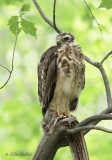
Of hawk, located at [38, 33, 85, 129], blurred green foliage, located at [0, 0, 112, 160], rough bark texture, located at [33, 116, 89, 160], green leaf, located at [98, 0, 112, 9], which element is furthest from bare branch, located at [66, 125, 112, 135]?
blurred green foliage, located at [0, 0, 112, 160]

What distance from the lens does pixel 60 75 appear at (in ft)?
11.3

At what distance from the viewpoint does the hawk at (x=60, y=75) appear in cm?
343

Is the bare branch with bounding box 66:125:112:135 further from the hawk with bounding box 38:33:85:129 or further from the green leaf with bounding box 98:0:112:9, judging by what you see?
the green leaf with bounding box 98:0:112:9

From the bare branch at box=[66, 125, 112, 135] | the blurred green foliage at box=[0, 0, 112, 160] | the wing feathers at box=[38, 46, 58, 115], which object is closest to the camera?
the bare branch at box=[66, 125, 112, 135]

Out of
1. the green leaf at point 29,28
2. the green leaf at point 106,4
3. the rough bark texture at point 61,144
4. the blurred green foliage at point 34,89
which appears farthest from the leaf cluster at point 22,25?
the blurred green foliage at point 34,89

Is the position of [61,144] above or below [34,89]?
below

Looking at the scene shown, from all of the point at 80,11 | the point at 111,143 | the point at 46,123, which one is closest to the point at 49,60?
the point at 46,123

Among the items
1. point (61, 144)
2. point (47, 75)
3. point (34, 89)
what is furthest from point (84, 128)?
point (34, 89)

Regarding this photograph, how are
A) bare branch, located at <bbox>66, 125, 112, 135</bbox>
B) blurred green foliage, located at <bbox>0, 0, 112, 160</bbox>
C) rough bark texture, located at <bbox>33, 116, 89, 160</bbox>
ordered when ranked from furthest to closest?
blurred green foliage, located at <bbox>0, 0, 112, 160</bbox> < rough bark texture, located at <bbox>33, 116, 89, 160</bbox> < bare branch, located at <bbox>66, 125, 112, 135</bbox>

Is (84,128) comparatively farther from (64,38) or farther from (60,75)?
(64,38)

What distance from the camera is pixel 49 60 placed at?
3455 mm

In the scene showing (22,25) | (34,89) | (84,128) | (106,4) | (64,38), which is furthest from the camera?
(34,89)

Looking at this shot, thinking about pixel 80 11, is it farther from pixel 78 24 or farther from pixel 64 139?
pixel 64 139

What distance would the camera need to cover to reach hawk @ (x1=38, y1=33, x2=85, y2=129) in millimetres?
3430
